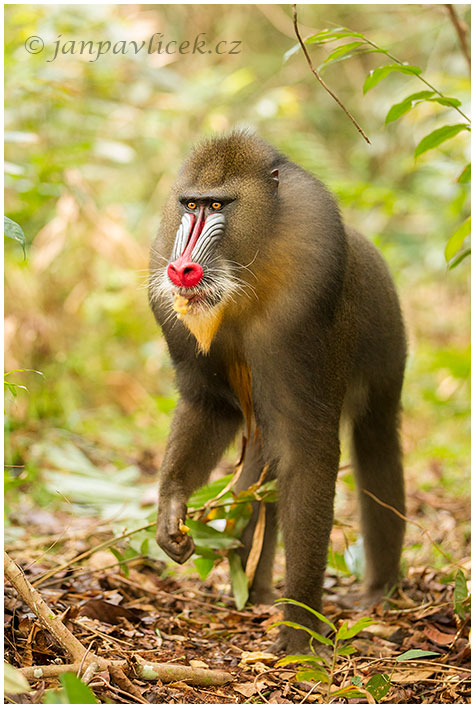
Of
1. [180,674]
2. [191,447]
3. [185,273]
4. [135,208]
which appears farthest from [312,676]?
[135,208]

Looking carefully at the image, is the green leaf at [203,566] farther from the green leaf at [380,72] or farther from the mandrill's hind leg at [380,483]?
the green leaf at [380,72]

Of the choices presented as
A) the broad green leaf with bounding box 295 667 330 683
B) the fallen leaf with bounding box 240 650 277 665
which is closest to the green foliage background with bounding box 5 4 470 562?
the fallen leaf with bounding box 240 650 277 665

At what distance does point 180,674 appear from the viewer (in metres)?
2.58

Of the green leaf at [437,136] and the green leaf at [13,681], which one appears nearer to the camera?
the green leaf at [13,681]

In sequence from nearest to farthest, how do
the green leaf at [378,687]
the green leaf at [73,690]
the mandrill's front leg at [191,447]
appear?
1. the green leaf at [73,690]
2. the green leaf at [378,687]
3. the mandrill's front leg at [191,447]

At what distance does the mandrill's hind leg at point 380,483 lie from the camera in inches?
156

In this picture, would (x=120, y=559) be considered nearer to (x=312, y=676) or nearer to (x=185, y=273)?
(x=312, y=676)

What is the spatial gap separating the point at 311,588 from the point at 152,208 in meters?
6.99

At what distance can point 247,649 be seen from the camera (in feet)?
10.5

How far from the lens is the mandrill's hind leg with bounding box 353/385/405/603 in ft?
13.0

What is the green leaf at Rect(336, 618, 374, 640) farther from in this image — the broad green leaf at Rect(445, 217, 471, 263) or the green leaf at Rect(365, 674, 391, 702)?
the broad green leaf at Rect(445, 217, 471, 263)

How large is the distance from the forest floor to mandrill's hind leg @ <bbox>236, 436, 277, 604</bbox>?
12 cm

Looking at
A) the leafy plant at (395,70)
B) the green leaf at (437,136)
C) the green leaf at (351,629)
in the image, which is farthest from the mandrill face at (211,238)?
the green leaf at (351,629)

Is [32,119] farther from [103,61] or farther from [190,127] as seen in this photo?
[190,127]
